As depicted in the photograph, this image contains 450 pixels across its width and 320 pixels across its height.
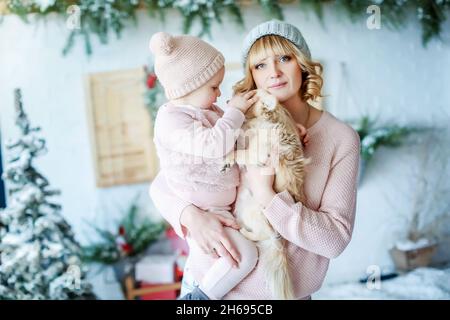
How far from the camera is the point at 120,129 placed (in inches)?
80.4

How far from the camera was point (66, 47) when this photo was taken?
2000 millimetres

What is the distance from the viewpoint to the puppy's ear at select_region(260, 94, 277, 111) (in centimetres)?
88

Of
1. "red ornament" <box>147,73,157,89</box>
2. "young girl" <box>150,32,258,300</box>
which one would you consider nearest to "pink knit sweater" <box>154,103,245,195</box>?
"young girl" <box>150,32,258,300</box>

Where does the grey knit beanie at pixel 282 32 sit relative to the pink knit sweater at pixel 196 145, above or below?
above

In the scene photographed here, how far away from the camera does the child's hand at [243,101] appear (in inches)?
34.5

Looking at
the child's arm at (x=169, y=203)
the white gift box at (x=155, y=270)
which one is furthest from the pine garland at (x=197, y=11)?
the child's arm at (x=169, y=203)

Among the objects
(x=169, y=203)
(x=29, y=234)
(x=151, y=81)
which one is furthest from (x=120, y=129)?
(x=169, y=203)

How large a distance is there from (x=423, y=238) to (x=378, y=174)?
12.3 inches

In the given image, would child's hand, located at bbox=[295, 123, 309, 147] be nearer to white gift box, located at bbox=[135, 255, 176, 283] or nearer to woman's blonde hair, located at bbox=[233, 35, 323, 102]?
woman's blonde hair, located at bbox=[233, 35, 323, 102]

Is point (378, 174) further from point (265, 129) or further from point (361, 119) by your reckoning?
point (265, 129)

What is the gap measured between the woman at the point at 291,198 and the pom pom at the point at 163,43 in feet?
0.55

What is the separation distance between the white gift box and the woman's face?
128 cm

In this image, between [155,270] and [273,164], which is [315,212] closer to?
[273,164]

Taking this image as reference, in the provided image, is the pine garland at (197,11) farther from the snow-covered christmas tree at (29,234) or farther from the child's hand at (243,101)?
the child's hand at (243,101)
